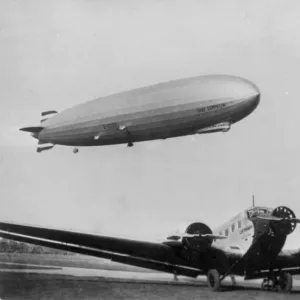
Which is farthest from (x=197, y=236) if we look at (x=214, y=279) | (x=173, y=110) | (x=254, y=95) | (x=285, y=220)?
(x=254, y=95)

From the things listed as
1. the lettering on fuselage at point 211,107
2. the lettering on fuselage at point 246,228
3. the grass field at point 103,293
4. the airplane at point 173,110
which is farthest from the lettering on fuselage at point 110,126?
the lettering on fuselage at point 246,228

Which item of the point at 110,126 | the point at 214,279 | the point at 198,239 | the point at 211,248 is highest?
the point at 110,126

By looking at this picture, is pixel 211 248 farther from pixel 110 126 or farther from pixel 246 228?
pixel 110 126

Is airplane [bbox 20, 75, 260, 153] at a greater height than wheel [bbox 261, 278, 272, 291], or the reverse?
airplane [bbox 20, 75, 260, 153]

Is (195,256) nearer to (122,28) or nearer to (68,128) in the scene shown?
(68,128)

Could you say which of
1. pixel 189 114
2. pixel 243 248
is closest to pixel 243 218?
pixel 243 248

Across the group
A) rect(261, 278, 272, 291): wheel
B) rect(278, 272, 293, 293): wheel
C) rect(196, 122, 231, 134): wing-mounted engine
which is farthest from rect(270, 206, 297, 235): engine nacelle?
rect(196, 122, 231, 134): wing-mounted engine

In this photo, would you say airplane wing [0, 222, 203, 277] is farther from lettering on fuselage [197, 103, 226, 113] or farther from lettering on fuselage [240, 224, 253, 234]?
lettering on fuselage [197, 103, 226, 113]
